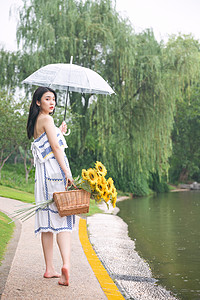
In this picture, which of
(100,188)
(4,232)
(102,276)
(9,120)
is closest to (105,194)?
(100,188)

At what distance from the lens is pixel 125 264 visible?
6051 mm

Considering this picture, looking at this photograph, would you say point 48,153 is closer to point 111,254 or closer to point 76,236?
point 111,254

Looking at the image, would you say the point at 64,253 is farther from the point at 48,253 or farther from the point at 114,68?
the point at 114,68

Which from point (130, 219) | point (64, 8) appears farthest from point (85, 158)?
point (130, 219)

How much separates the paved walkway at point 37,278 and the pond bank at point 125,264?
376mm

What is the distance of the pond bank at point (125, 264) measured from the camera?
15.4 feet

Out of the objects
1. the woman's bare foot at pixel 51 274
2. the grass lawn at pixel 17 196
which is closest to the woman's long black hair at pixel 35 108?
the woman's bare foot at pixel 51 274

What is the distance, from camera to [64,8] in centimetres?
2139

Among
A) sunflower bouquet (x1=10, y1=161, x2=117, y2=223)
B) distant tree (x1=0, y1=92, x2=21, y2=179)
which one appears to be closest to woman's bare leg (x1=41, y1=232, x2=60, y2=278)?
sunflower bouquet (x1=10, y1=161, x2=117, y2=223)

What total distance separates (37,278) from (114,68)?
1765cm

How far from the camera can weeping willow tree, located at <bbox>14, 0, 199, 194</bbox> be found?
20812 mm

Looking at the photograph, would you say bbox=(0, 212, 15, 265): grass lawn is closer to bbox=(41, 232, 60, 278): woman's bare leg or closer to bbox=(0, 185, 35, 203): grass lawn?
bbox=(41, 232, 60, 278): woman's bare leg

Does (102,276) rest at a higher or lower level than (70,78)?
lower

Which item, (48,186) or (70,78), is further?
(70,78)
